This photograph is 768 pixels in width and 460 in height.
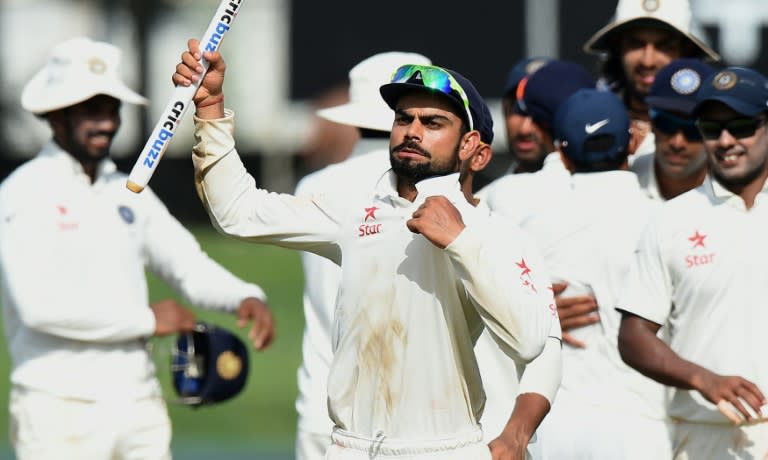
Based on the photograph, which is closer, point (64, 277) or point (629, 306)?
point (629, 306)

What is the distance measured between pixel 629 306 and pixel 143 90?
19447mm

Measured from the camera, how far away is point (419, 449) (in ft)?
15.6

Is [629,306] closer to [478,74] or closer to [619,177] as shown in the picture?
[619,177]

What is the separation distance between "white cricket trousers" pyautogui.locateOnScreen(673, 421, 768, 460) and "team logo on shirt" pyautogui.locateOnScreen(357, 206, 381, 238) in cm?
171

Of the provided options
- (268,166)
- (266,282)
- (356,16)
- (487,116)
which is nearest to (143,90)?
(268,166)

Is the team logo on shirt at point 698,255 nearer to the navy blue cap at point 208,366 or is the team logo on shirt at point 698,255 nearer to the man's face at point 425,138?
the man's face at point 425,138

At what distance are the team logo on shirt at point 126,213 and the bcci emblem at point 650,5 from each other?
2402 millimetres

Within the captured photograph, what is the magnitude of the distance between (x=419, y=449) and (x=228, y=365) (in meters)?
2.53

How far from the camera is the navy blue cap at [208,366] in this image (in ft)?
23.5

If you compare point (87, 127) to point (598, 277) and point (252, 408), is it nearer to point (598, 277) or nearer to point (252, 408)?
point (598, 277)

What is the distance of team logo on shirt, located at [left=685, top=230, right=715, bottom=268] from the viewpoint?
19.0 ft

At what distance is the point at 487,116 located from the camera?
4961 mm

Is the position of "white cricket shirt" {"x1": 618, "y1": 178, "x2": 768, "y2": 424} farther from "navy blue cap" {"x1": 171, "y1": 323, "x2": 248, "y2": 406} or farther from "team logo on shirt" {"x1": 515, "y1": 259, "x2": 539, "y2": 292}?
"navy blue cap" {"x1": 171, "y1": 323, "x2": 248, "y2": 406}

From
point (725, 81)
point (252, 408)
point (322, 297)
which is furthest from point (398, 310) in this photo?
point (252, 408)
